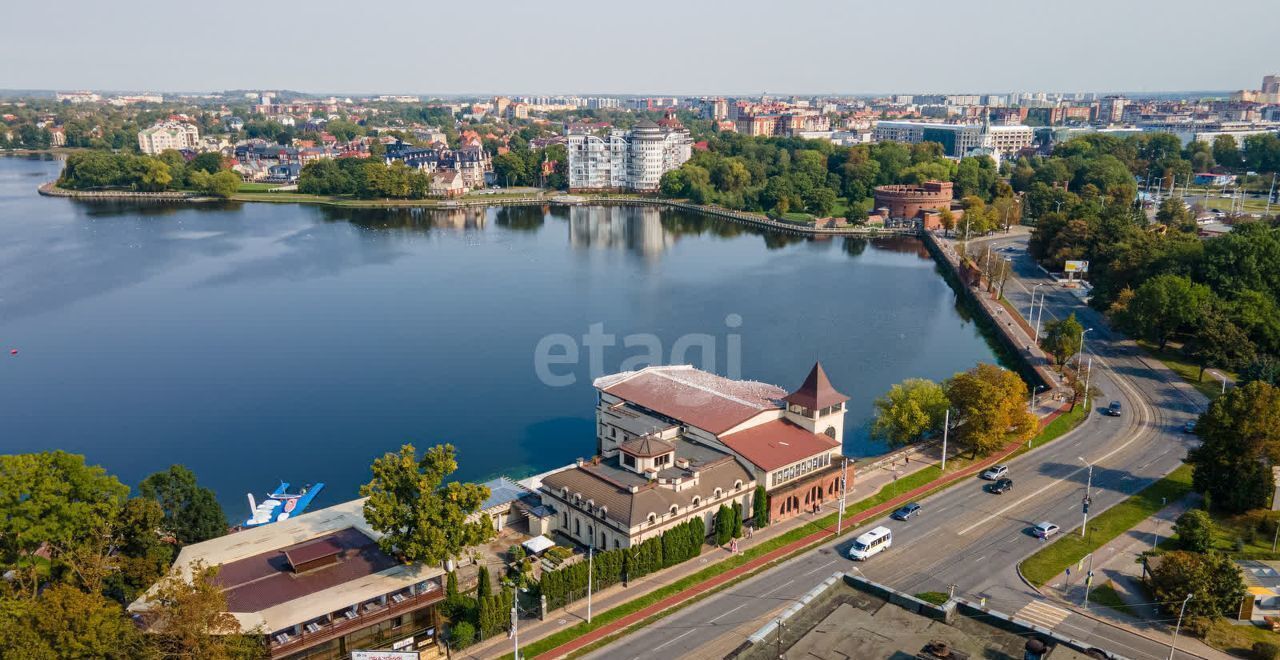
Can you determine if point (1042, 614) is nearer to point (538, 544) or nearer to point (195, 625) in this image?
point (538, 544)

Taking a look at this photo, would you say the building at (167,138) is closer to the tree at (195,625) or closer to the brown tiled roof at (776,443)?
the brown tiled roof at (776,443)

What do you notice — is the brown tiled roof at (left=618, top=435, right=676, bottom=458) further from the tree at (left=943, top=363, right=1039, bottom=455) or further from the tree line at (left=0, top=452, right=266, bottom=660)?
the tree at (left=943, top=363, right=1039, bottom=455)

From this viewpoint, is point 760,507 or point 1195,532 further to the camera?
point 760,507

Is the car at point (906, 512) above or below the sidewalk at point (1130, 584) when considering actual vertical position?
above

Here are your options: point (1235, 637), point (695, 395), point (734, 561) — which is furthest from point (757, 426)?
point (1235, 637)

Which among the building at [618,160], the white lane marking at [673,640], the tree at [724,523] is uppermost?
the building at [618,160]

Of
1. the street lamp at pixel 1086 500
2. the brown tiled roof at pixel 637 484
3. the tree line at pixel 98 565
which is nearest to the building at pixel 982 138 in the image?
the street lamp at pixel 1086 500

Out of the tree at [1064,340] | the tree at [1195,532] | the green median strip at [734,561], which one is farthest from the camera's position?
the tree at [1064,340]
